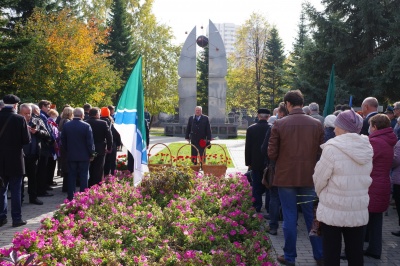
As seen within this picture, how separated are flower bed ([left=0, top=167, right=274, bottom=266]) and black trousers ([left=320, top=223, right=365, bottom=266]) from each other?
2.02ft

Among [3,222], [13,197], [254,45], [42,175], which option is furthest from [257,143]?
[254,45]

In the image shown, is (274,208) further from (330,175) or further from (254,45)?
(254,45)

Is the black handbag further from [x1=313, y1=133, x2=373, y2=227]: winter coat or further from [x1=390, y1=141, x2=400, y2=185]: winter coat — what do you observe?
[x1=390, y1=141, x2=400, y2=185]: winter coat

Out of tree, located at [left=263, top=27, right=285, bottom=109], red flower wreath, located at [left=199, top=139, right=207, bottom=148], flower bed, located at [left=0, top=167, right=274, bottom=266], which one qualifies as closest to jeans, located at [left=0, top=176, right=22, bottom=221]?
flower bed, located at [left=0, top=167, right=274, bottom=266]

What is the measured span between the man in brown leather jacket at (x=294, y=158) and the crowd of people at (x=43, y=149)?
404 cm

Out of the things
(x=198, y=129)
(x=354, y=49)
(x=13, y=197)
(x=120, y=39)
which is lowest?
(x=13, y=197)

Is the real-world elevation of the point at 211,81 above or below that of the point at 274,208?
above

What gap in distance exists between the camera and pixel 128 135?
7.03 metres

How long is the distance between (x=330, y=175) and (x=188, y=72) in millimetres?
26290

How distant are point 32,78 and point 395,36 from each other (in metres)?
17.8

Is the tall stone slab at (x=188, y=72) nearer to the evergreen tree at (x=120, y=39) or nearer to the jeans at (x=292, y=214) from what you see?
the evergreen tree at (x=120, y=39)

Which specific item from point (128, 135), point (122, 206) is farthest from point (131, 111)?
point (122, 206)

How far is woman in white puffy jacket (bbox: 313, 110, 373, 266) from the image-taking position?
3.90m

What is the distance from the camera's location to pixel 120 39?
42156 millimetres
